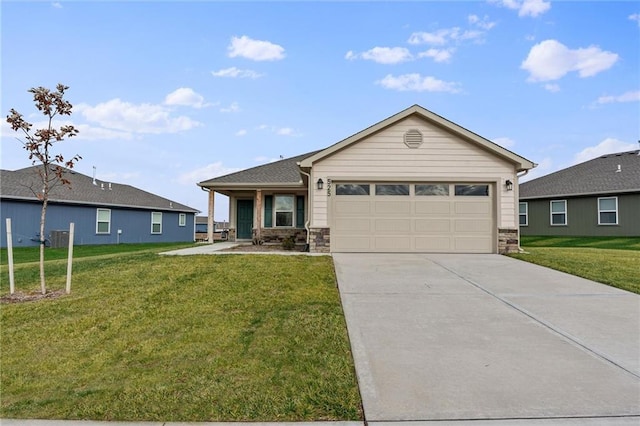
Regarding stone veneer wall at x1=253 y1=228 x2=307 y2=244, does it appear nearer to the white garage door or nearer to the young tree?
the white garage door

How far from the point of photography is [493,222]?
475 inches

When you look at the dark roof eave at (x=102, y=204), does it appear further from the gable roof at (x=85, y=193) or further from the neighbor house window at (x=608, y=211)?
the neighbor house window at (x=608, y=211)

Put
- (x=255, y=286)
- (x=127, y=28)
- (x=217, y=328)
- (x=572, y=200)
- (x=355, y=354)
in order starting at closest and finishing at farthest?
(x=355, y=354), (x=217, y=328), (x=255, y=286), (x=127, y=28), (x=572, y=200)

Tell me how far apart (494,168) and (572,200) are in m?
11.2

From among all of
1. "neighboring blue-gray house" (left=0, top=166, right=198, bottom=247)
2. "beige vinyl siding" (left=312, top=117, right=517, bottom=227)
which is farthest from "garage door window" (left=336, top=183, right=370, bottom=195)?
"neighboring blue-gray house" (left=0, top=166, right=198, bottom=247)

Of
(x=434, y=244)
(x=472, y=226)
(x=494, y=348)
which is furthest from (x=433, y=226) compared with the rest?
(x=494, y=348)

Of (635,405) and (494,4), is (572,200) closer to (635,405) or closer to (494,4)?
(494,4)

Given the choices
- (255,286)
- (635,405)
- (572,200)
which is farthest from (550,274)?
(572,200)

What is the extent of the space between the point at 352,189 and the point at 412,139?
2468 millimetres

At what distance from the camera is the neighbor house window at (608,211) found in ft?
60.7

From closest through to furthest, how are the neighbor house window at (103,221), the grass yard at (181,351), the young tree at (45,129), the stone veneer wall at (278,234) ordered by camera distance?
the grass yard at (181,351) → the young tree at (45,129) → the stone veneer wall at (278,234) → the neighbor house window at (103,221)

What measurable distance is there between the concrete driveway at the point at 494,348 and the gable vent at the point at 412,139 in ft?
17.4

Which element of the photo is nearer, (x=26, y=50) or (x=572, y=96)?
(x=26, y=50)

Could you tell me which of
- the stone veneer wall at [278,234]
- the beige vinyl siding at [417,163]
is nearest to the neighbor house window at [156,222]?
the stone veneer wall at [278,234]
